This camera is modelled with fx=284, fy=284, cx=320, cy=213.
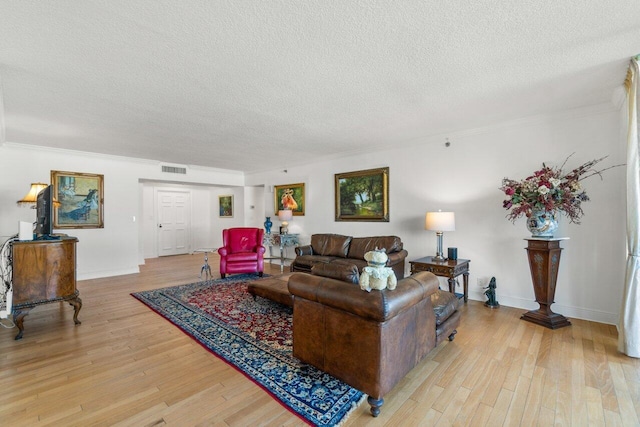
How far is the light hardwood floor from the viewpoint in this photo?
5.74ft

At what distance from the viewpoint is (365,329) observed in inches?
71.4

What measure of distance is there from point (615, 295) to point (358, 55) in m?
3.78

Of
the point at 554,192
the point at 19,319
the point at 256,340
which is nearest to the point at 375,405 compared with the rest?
the point at 256,340

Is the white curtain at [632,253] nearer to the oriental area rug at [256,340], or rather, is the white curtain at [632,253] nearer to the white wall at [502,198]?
the white wall at [502,198]

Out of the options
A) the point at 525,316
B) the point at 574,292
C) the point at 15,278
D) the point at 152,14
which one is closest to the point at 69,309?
the point at 15,278

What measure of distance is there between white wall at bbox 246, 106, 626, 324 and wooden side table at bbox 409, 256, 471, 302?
0.82 ft

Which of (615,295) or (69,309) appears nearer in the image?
(615,295)

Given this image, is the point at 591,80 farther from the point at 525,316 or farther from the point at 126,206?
the point at 126,206

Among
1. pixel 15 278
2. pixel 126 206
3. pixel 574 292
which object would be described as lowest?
pixel 574 292

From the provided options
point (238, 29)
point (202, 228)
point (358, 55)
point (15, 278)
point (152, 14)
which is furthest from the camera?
point (202, 228)

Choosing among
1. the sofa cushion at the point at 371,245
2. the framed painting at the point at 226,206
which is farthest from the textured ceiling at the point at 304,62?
the framed painting at the point at 226,206

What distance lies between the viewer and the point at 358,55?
7.24ft

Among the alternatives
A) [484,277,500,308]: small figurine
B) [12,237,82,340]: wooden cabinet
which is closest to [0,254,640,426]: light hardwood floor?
[12,237,82,340]: wooden cabinet

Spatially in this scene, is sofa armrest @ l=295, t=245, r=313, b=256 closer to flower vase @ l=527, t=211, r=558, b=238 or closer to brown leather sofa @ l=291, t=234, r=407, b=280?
brown leather sofa @ l=291, t=234, r=407, b=280
